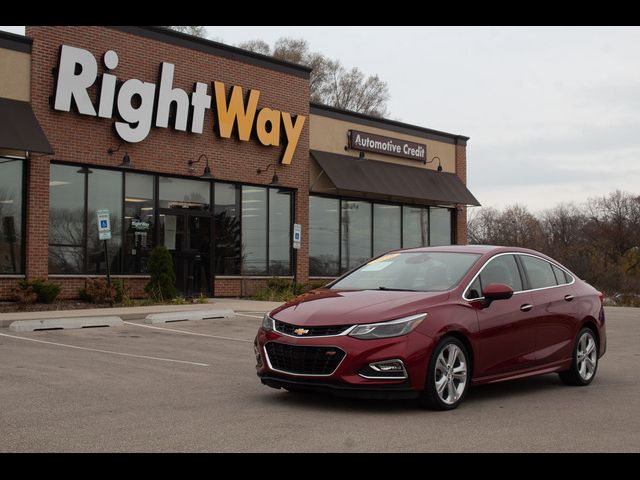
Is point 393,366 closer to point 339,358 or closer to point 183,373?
point 339,358

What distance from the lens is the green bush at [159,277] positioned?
71.7 ft

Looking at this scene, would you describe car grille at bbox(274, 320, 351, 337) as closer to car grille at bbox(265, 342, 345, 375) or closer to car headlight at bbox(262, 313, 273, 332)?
car grille at bbox(265, 342, 345, 375)

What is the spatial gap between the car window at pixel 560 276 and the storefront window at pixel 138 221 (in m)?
14.8

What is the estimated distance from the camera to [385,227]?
1238 inches

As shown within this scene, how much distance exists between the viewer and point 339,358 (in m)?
7.81

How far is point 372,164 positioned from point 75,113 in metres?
11.7

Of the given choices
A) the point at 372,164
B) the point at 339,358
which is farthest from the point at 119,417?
the point at 372,164

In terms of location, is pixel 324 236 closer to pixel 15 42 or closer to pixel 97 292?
pixel 97 292

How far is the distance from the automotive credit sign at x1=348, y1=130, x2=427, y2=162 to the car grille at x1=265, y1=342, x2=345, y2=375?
853 inches

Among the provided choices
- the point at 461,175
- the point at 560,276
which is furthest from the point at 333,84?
the point at 560,276

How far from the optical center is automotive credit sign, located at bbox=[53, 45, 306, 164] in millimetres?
21438

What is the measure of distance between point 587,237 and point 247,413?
70.8 metres

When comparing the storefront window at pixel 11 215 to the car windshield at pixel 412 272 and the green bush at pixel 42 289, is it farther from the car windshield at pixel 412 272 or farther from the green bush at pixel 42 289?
the car windshield at pixel 412 272

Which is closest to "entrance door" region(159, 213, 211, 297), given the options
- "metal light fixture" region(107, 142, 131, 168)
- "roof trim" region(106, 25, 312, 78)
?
"metal light fixture" region(107, 142, 131, 168)
